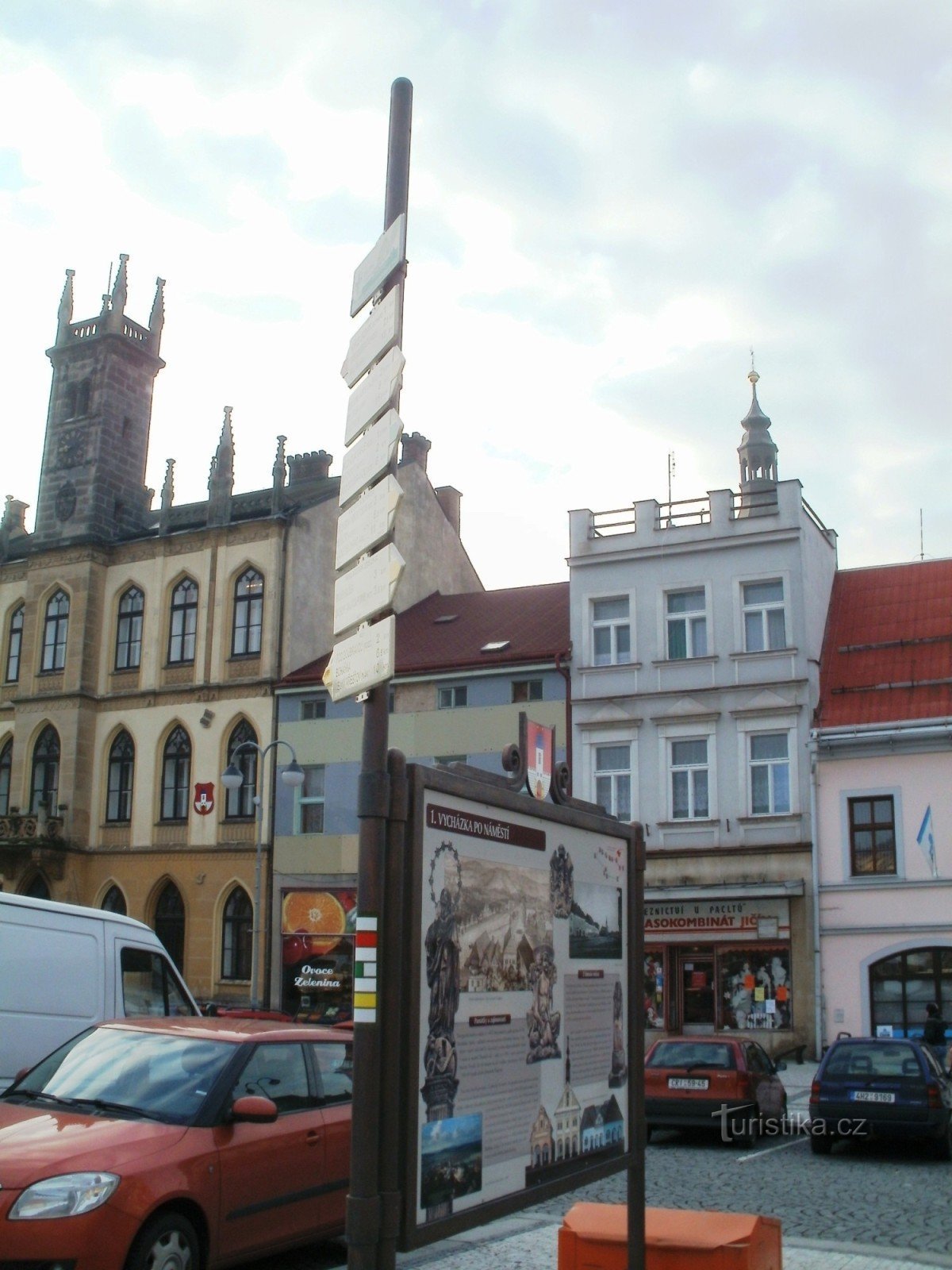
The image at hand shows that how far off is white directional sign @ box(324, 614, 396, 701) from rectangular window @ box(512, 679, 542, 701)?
28.7 meters

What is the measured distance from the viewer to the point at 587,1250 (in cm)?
745

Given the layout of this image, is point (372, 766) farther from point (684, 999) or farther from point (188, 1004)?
point (684, 999)

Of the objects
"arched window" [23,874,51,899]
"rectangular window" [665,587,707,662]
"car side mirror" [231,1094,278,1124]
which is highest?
"rectangular window" [665,587,707,662]

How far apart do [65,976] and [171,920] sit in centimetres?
2854

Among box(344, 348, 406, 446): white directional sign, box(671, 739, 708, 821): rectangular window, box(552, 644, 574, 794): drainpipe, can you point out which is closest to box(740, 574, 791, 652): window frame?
box(671, 739, 708, 821): rectangular window

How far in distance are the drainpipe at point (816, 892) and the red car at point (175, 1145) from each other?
70.3ft

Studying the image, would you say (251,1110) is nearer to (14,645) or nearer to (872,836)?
(872,836)

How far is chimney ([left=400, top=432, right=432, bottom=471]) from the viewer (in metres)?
45.8

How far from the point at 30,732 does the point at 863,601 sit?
83.7 ft

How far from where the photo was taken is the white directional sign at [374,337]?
21.0ft

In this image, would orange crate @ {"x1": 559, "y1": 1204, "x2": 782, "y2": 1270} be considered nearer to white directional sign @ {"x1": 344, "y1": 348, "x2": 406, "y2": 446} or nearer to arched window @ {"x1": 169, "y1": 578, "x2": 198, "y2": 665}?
white directional sign @ {"x1": 344, "y1": 348, "x2": 406, "y2": 446}

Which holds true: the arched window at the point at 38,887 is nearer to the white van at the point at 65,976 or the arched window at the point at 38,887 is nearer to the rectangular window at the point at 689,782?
the rectangular window at the point at 689,782

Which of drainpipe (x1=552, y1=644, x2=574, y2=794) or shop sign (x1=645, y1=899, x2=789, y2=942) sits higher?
drainpipe (x1=552, y1=644, x2=574, y2=794)

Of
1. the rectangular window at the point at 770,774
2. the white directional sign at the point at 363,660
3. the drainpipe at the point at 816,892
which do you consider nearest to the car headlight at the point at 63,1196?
the white directional sign at the point at 363,660
